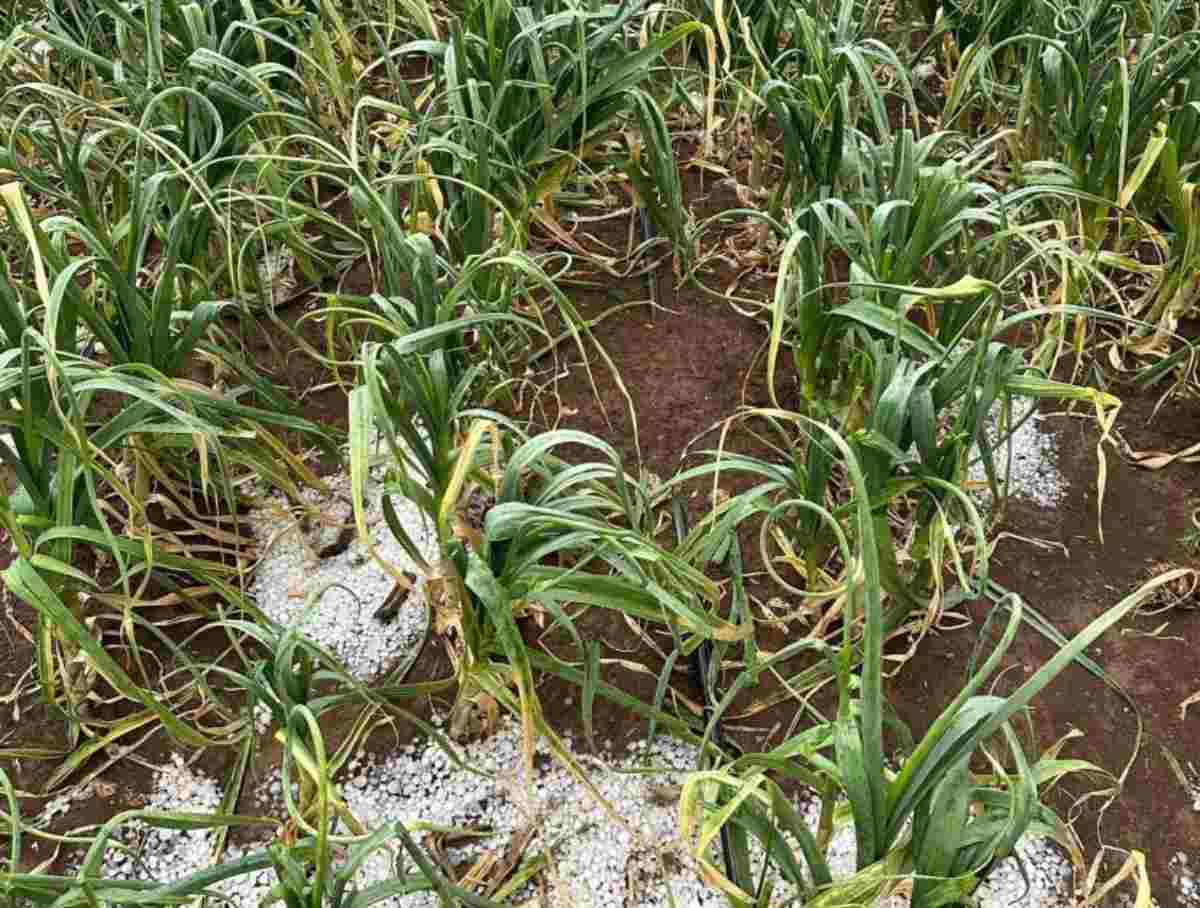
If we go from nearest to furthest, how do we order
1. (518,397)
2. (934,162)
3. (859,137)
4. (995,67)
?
(859,137)
(518,397)
(934,162)
(995,67)

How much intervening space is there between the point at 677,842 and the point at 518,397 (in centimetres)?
65

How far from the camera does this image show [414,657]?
110cm

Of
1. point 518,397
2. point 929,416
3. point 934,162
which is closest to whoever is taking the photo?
point 929,416

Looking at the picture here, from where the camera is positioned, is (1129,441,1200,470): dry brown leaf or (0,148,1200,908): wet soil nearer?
(0,148,1200,908): wet soil

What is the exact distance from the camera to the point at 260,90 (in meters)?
1.34

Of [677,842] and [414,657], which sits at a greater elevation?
[414,657]

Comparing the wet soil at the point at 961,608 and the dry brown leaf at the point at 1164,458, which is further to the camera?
the dry brown leaf at the point at 1164,458

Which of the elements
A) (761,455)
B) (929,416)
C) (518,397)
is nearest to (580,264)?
(518,397)

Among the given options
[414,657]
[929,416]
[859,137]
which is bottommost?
[414,657]

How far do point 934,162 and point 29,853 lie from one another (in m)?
1.46

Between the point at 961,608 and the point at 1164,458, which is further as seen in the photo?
the point at 1164,458

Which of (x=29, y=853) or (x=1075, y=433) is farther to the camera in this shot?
(x=1075, y=433)

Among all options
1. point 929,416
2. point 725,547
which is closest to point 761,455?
point 725,547

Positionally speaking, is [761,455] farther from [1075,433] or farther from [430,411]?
[430,411]
